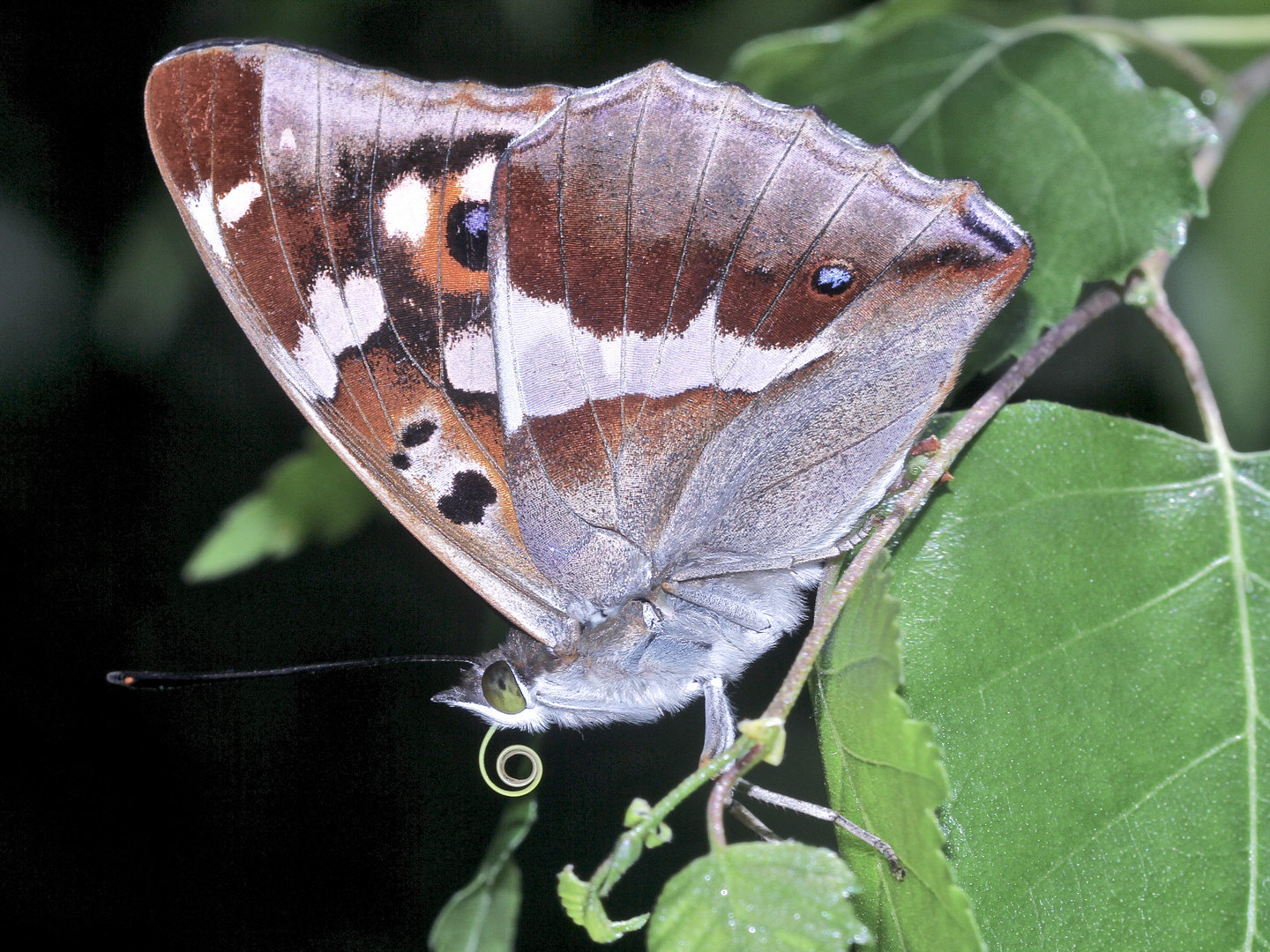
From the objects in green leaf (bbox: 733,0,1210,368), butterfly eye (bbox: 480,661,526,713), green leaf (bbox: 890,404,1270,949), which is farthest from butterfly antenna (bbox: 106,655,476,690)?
green leaf (bbox: 733,0,1210,368)

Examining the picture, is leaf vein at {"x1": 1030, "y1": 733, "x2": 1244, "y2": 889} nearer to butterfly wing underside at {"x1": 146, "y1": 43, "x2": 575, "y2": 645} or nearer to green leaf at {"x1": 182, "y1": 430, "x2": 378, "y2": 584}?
butterfly wing underside at {"x1": 146, "y1": 43, "x2": 575, "y2": 645}

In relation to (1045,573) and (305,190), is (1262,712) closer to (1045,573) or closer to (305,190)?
(1045,573)

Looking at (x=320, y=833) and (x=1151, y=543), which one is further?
(x=320, y=833)

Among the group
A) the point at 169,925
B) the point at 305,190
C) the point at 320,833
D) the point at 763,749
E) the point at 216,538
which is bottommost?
the point at 169,925

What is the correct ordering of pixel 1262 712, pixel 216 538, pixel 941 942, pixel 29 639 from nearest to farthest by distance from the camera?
pixel 941 942 < pixel 1262 712 < pixel 216 538 < pixel 29 639

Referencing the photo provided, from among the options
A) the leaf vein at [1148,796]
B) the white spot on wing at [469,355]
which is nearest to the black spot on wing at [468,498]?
the white spot on wing at [469,355]

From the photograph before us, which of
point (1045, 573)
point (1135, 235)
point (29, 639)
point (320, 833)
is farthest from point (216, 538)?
point (1135, 235)

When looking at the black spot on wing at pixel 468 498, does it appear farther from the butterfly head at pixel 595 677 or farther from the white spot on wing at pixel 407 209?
the white spot on wing at pixel 407 209
